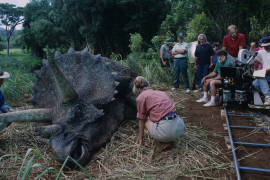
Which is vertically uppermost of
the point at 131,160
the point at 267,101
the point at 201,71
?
the point at 201,71

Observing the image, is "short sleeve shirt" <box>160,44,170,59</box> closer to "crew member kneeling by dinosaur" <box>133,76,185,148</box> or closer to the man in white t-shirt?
the man in white t-shirt

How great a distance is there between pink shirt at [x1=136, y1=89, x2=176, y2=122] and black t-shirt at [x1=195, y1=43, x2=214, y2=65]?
3.55 meters

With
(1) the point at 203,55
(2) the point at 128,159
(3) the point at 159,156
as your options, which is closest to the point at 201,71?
(1) the point at 203,55

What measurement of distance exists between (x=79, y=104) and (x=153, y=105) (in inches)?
39.9

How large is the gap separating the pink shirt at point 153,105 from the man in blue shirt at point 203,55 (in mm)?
3560

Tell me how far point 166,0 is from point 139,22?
312 centimetres

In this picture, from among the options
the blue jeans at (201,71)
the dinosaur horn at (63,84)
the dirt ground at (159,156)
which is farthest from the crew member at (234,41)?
the dinosaur horn at (63,84)

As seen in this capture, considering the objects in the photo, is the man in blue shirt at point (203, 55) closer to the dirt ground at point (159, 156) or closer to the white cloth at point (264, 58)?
the white cloth at point (264, 58)

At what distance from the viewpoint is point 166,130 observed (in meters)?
3.20

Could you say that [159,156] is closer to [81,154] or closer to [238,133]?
[81,154]

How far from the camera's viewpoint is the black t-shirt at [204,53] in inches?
252

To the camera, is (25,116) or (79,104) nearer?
(79,104)

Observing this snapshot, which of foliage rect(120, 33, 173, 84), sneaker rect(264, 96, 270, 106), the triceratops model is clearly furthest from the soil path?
foliage rect(120, 33, 173, 84)

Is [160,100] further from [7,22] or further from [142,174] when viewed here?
[7,22]
